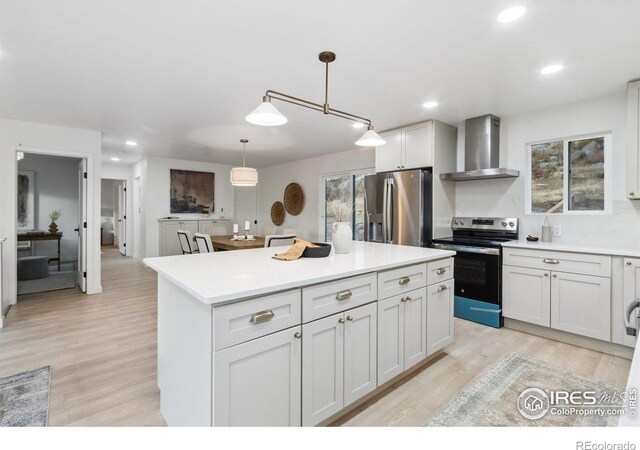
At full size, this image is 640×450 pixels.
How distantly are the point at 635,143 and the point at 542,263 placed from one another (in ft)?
4.26

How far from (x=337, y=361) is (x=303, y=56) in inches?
86.7

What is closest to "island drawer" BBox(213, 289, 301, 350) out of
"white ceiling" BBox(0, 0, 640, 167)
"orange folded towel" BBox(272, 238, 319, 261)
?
"orange folded towel" BBox(272, 238, 319, 261)

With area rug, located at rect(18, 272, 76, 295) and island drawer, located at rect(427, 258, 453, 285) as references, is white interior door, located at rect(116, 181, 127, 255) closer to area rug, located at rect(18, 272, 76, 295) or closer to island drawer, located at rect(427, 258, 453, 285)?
area rug, located at rect(18, 272, 76, 295)

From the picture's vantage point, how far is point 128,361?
2.53 meters

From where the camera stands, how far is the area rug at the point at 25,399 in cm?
182

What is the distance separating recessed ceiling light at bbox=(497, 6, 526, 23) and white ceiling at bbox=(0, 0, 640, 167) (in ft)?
0.13

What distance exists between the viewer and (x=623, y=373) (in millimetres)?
2395

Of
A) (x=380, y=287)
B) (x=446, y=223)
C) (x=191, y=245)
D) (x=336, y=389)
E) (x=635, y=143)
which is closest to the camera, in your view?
(x=336, y=389)

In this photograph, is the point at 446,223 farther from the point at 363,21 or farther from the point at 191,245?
the point at 191,245

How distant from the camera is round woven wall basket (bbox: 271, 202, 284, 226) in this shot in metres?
7.40

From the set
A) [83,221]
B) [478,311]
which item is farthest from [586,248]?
[83,221]

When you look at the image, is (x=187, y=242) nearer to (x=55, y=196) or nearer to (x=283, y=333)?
(x=55, y=196)
